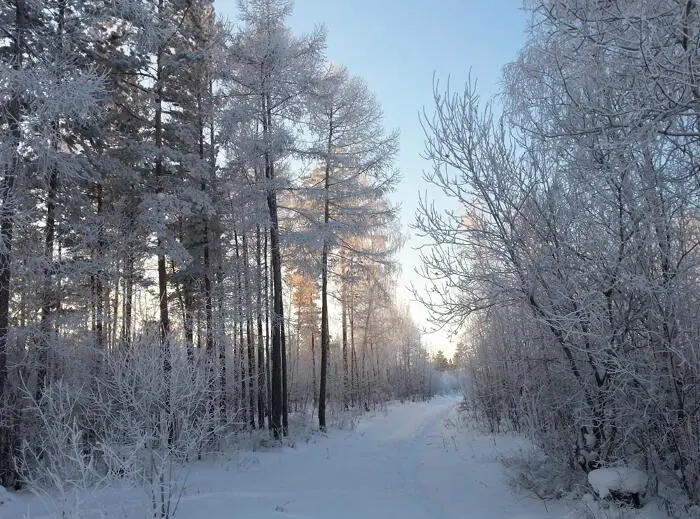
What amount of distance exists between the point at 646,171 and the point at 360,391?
2535 centimetres

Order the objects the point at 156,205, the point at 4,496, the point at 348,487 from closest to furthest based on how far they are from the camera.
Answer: the point at 4,496 < the point at 348,487 < the point at 156,205

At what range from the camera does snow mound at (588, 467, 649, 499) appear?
223 inches

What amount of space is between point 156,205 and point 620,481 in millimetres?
10397

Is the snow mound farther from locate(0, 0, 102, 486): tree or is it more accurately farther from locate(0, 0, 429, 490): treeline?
locate(0, 0, 102, 486): tree

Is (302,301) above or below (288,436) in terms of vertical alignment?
above

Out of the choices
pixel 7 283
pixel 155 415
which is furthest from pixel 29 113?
pixel 155 415

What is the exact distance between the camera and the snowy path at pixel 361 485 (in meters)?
7.00

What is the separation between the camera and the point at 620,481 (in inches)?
224

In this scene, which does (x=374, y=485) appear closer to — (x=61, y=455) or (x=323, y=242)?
(x=61, y=455)

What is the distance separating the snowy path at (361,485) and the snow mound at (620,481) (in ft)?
2.49

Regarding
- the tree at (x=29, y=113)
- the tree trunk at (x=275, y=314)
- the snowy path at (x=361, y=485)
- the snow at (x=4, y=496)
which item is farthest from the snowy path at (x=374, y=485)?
the tree at (x=29, y=113)

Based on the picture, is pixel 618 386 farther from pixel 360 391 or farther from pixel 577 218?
pixel 360 391

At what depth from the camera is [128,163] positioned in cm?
1289

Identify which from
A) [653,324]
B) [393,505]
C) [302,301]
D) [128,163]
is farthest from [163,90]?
[302,301]
